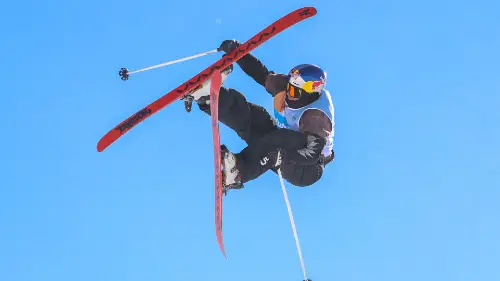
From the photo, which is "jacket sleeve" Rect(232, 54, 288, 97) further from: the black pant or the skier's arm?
the black pant

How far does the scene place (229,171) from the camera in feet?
34.9

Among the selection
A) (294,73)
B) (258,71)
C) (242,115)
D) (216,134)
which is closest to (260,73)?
(258,71)

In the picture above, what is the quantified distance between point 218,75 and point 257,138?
129cm

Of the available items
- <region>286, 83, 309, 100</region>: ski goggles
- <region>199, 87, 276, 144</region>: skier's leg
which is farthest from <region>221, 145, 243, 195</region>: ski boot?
<region>286, 83, 309, 100</region>: ski goggles

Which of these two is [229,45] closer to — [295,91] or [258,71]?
[258,71]

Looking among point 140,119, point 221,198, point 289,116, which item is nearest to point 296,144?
point 289,116

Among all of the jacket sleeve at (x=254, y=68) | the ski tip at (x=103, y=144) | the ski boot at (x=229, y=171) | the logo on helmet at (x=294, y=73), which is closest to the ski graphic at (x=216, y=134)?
the ski boot at (x=229, y=171)

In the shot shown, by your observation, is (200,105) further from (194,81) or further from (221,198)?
(221,198)

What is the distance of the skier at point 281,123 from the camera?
1060cm

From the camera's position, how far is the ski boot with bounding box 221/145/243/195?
10562mm

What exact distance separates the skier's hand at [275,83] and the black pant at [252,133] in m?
0.37

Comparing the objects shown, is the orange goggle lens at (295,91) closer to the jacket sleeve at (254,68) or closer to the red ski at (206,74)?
the jacket sleeve at (254,68)

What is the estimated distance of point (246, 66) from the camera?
11516 millimetres

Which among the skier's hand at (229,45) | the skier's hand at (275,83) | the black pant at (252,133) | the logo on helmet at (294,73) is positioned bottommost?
the black pant at (252,133)
